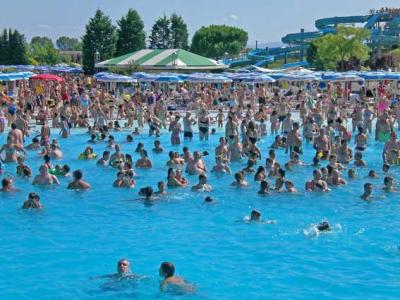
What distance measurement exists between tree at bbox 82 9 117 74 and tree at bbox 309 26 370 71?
55.6ft

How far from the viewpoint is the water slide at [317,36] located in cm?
7543

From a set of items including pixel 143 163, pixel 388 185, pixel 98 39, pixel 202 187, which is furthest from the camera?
pixel 98 39

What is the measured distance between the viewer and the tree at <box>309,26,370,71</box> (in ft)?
187

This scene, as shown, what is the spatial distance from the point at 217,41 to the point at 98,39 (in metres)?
33.1

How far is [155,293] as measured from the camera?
29.8 ft

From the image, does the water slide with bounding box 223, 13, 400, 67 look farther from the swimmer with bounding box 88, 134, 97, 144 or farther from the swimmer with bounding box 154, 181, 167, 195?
the swimmer with bounding box 154, 181, 167, 195

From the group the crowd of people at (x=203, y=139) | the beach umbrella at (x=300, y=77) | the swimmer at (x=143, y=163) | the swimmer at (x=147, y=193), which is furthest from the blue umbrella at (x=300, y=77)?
the swimmer at (x=147, y=193)

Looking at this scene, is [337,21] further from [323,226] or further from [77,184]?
[323,226]

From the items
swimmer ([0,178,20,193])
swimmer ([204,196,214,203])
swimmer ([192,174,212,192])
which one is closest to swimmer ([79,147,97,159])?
swimmer ([0,178,20,193])

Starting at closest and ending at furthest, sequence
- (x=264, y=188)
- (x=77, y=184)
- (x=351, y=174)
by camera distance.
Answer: (x=264, y=188)
(x=77, y=184)
(x=351, y=174)

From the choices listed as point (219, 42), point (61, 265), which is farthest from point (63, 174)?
point (219, 42)

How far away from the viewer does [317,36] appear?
8400 centimetres

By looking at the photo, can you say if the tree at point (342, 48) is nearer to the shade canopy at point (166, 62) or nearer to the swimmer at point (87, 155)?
the shade canopy at point (166, 62)

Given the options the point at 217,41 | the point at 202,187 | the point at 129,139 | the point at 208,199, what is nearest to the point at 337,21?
the point at 217,41
